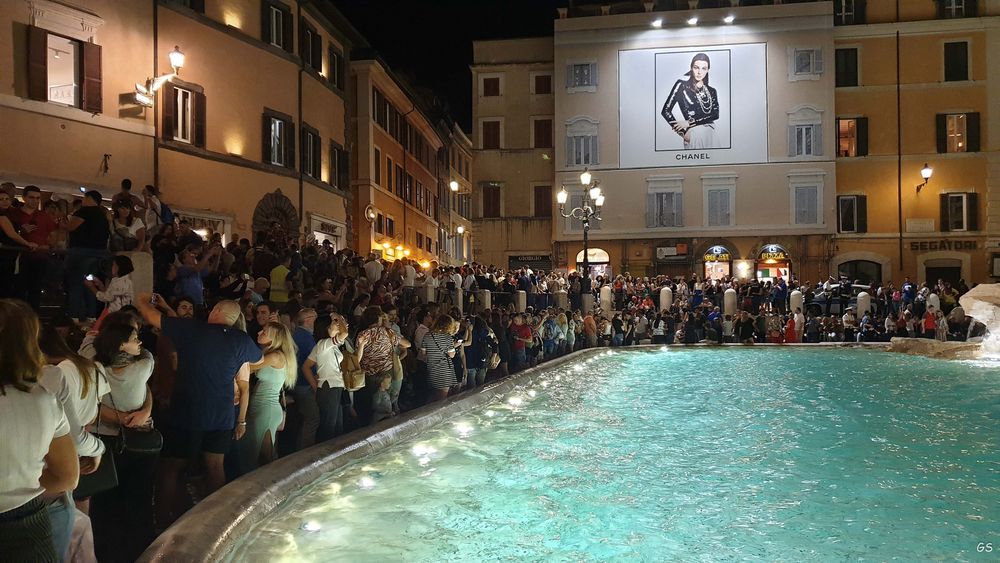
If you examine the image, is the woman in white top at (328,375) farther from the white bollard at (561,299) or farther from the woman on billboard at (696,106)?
the woman on billboard at (696,106)

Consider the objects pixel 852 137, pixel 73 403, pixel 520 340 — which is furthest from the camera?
pixel 852 137

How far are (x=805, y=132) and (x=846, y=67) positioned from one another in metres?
4.00

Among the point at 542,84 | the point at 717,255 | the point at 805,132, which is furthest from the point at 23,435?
the point at 542,84

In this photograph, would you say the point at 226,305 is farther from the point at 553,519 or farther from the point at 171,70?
the point at 171,70

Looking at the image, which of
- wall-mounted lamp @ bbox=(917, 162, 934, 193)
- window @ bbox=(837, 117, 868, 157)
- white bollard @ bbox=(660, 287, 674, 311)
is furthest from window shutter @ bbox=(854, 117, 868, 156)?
white bollard @ bbox=(660, 287, 674, 311)

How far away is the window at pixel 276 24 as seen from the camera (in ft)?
70.1

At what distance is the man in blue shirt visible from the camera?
5.61 meters

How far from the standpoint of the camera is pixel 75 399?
3.54m

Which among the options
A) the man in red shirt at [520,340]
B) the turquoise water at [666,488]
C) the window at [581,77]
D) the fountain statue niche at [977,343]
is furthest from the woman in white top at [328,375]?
the window at [581,77]

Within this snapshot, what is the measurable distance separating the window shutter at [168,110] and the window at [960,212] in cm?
3375

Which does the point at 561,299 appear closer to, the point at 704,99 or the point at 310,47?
the point at 310,47

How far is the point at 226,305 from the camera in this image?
583 centimetres

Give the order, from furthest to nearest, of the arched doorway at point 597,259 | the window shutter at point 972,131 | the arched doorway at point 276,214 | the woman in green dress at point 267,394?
the arched doorway at point 597,259
the window shutter at point 972,131
the arched doorway at point 276,214
the woman in green dress at point 267,394

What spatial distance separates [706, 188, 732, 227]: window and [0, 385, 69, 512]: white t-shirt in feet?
117
